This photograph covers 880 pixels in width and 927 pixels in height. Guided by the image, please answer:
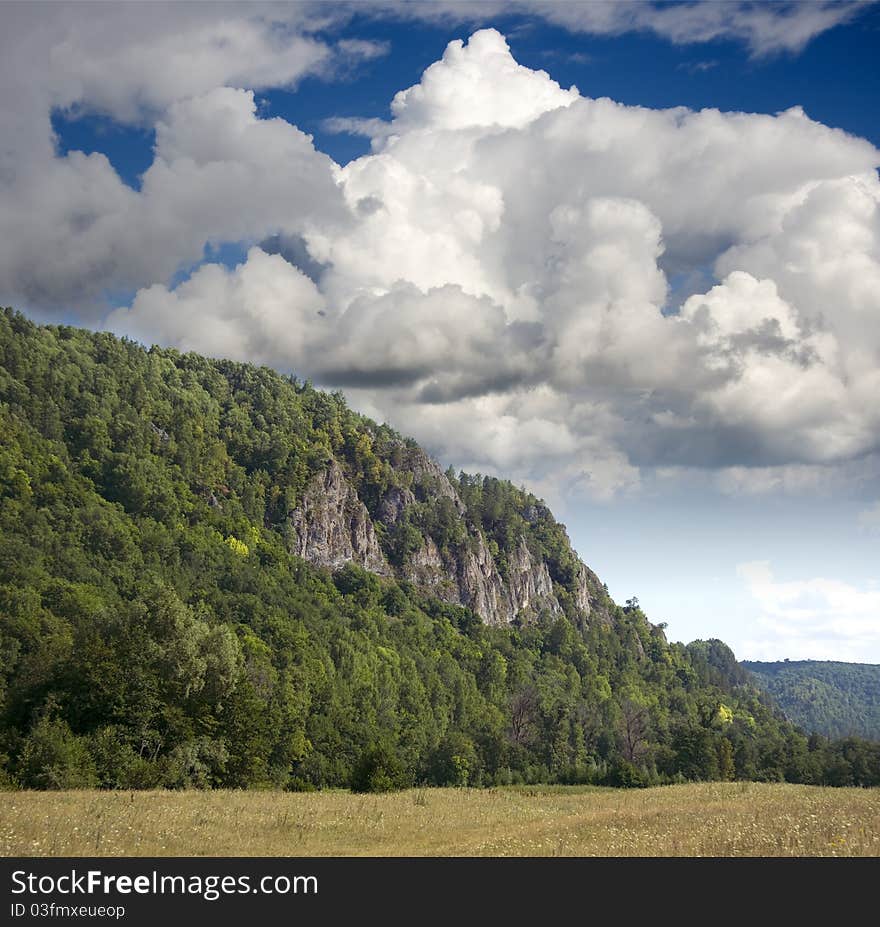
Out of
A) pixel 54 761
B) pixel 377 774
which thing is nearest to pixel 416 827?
pixel 377 774

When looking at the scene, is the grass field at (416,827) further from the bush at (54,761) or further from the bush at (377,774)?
the bush at (377,774)

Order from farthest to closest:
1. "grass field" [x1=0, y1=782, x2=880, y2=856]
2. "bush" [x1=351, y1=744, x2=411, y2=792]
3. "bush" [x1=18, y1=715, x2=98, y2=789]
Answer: "bush" [x1=351, y1=744, x2=411, y2=792], "bush" [x1=18, y1=715, x2=98, y2=789], "grass field" [x1=0, y1=782, x2=880, y2=856]

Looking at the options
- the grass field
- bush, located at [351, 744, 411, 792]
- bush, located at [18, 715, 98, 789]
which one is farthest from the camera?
bush, located at [351, 744, 411, 792]

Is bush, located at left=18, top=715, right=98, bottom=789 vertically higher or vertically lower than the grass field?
higher

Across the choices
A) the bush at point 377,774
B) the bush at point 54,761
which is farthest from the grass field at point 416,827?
the bush at point 377,774

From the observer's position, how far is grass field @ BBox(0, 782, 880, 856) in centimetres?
2348

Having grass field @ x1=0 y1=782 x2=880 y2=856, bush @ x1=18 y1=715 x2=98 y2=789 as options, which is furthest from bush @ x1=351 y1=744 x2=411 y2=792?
bush @ x1=18 y1=715 x2=98 y2=789

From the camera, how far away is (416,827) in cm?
3119

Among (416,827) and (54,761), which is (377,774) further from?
(416,827)

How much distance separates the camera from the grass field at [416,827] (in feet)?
77.0

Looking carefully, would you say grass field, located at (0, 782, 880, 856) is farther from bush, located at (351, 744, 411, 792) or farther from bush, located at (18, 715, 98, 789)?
bush, located at (351, 744, 411, 792)
